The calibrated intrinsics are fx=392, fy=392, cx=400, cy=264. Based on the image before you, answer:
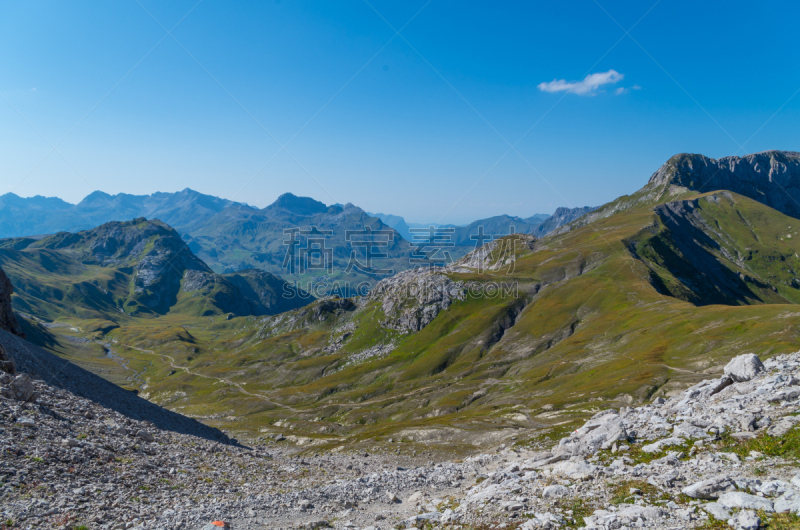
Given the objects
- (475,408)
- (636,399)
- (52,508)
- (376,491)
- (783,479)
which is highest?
(783,479)

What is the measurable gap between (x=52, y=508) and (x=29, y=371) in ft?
118

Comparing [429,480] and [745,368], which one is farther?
[429,480]

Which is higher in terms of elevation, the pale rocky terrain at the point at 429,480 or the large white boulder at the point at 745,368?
the large white boulder at the point at 745,368

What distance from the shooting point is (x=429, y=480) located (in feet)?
126

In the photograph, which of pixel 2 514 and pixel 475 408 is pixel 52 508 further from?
pixel 475 408

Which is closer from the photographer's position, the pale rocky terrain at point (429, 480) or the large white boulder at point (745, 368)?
the pale rocky terrain at point (429, 480)

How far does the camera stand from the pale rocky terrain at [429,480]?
701 inches

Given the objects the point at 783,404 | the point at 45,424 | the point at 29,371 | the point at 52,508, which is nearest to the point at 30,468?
the point at 52,508

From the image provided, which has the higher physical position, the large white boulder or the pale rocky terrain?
the large white boulder

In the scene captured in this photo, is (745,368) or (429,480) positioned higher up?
(745,368)

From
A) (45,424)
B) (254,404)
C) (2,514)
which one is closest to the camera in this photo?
(2,514)

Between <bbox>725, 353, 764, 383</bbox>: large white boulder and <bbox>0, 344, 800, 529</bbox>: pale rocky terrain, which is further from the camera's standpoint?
<bbox>725, 353, 764, 383</bbox>: large white boulder

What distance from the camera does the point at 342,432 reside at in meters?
133

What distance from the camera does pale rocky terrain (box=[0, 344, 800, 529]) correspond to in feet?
58.4
